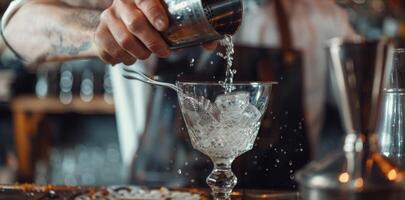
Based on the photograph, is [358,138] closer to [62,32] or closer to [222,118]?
[222,118]

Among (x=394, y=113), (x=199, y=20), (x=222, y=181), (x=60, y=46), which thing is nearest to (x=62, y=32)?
(x=60, y=46)

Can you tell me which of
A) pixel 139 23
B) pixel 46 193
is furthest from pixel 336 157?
pixel 46 193

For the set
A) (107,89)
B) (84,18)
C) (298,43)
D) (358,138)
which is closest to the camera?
(358,138)

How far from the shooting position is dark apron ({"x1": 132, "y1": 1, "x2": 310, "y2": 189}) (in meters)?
1.75

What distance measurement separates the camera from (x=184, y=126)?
1864 millimetres

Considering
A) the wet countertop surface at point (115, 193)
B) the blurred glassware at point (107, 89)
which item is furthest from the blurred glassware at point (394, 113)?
the blurred glassware at point (107, 89)

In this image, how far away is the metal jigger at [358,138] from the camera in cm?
77

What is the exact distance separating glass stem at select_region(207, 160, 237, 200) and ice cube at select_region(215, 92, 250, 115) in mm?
87

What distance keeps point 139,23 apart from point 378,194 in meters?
0.58

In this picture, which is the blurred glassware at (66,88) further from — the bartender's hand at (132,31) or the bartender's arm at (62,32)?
the bartender's hand at (132,31)

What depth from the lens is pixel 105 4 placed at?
188 centimetres

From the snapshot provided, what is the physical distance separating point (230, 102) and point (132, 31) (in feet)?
0.76

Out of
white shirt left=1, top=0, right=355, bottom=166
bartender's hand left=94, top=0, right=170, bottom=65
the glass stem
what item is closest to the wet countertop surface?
the glass stem

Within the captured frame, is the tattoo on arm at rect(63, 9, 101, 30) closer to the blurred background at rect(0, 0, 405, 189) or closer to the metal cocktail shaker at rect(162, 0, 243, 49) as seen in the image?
the metal cocktail shaker at rect(162, 0, 243, 49)
